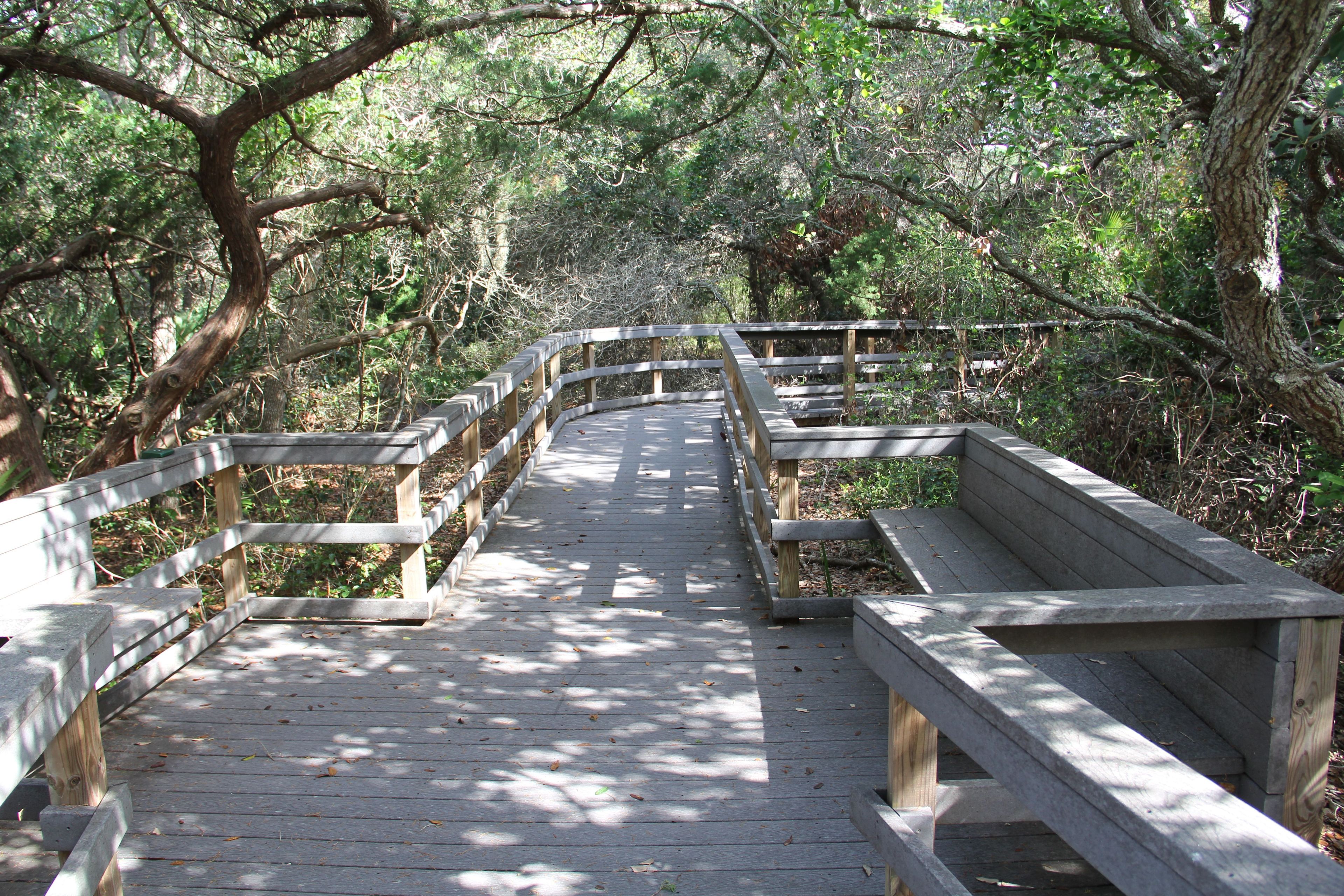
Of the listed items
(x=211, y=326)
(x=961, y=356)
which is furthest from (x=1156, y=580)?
(x=211, y=326)

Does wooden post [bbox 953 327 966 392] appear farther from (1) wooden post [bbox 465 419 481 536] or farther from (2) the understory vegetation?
(1) wooden post [bbox 465 419 481 536]

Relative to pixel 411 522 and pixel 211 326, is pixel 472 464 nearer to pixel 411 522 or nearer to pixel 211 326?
pixel 411 522

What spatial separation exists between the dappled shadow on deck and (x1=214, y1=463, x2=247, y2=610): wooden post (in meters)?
0.24

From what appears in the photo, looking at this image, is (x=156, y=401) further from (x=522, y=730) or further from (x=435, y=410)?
(x=522, y=730)

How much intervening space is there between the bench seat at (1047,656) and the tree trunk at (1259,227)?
4.45 ft

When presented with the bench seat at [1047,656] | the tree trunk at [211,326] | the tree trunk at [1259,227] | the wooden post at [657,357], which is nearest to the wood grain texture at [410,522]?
the bench seat at [1047,656]

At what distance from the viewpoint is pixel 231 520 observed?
4703 mm

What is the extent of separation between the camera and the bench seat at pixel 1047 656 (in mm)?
2488

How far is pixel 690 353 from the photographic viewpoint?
16859mm

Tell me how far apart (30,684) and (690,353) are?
1525cm

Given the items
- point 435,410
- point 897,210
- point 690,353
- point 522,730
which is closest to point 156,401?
point 435,410

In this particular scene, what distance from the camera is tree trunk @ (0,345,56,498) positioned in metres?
6.04

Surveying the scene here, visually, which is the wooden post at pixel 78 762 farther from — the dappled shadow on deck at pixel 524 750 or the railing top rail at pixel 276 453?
the railing top rail at pixel 276 453

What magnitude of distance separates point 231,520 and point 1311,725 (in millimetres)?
4438
